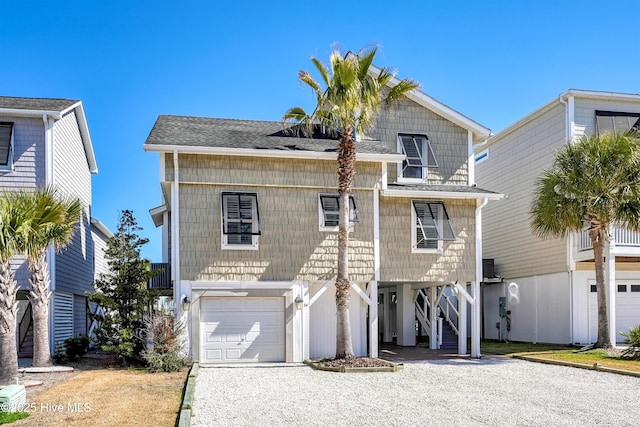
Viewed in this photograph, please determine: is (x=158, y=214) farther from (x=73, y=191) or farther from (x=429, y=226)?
(x=429, y=226)

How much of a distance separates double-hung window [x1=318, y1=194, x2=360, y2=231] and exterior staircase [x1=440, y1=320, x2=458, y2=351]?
712 centimetres

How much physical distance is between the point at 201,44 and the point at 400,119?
21.9 ft

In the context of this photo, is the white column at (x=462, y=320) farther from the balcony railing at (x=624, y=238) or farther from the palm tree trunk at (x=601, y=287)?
the balcony railing at (x=624, y=238)

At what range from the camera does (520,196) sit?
25656mm

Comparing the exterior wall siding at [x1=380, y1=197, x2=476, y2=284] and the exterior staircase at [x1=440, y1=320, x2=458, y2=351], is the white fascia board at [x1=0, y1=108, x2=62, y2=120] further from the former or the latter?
the exterior staircase at [x1=440, y1=320, x2=458, y2=351]

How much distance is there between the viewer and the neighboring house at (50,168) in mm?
17609

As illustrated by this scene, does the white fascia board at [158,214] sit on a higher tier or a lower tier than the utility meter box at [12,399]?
higher

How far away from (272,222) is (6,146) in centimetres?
756

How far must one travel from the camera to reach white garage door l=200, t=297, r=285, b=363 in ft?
58.0

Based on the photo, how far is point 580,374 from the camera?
592 inches

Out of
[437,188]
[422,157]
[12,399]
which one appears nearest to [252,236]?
[437,188]

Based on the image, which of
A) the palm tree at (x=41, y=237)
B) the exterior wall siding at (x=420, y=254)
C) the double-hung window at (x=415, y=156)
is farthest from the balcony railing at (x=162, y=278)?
the double-hung window at (x=415, y=156)

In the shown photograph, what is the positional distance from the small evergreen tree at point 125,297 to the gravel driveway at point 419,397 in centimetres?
215

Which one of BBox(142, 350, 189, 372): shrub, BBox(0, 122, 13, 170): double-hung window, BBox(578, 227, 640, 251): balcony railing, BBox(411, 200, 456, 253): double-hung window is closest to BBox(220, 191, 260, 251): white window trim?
BBox(142, 350, 189, 372): shrub
